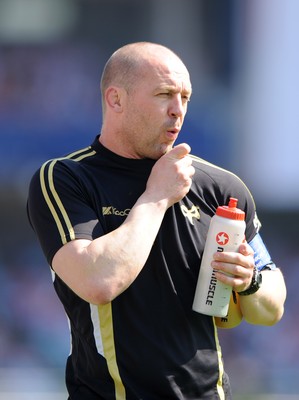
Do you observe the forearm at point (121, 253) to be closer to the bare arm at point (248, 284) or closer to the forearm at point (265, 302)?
the bare arm at point (248, 284)

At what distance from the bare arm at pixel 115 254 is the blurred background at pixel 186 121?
14.2 ft

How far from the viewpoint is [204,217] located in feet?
12.4

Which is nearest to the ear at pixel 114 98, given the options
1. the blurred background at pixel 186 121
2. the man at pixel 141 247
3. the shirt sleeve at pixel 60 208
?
the man at pixel 141 247

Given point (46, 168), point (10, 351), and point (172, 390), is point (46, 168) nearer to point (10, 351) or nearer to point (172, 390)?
point (172, 390)

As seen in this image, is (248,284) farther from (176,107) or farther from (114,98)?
(114,98)

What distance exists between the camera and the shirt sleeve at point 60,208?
360cm

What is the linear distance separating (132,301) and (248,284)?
0.42 meters

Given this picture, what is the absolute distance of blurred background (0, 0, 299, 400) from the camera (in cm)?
785

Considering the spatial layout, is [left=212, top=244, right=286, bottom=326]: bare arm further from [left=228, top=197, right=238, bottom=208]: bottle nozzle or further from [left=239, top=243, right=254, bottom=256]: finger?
[left=228, top=197, right=238, bottom=208]: bottle nozzle

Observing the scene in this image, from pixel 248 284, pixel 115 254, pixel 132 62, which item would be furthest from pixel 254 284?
pixel 132 62

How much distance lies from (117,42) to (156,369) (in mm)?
4899

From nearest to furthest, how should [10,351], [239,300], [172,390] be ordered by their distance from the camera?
[172,390] → [239,300] → [10,351]

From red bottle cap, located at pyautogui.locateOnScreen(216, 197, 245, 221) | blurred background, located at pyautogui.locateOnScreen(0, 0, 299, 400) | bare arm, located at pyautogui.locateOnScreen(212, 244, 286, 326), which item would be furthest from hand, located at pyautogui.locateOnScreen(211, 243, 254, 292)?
blurred background, located at pyautogui.locateOnScreen(0, 0, 299, 400)

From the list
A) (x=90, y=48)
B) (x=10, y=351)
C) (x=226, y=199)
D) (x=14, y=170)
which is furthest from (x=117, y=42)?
(x=226, y=199)
